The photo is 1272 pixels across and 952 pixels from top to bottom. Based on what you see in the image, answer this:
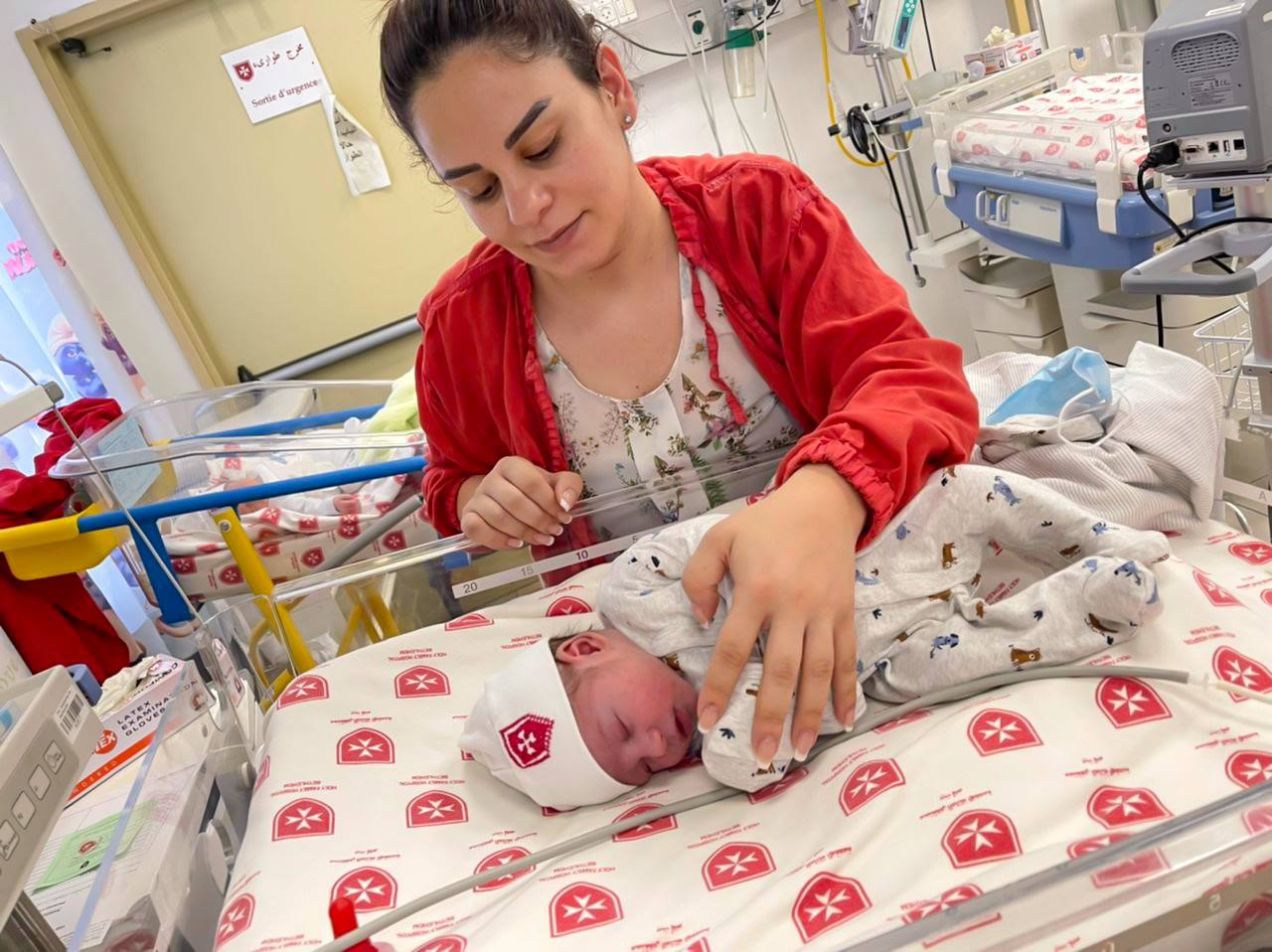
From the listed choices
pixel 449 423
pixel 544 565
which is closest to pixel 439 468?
pixel 449 423

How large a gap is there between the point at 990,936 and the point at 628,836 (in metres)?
0.42

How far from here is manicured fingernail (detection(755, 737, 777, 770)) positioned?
83cm

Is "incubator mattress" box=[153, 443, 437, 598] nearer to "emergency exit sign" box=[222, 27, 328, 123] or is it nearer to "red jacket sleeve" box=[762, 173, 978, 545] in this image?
"red jacket sleeve" box=[762, 173, 978, 545]

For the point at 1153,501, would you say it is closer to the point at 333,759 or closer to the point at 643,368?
the point at 643,368

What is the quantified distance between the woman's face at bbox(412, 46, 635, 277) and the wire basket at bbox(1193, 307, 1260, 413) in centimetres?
92

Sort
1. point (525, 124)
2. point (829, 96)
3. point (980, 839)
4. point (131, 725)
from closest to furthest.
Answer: point (980, 839)
point (525, 124)
point (131, 725)
point (829, 96)

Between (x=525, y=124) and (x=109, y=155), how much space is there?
10.0 feet

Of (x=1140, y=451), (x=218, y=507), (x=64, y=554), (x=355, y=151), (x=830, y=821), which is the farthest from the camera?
(x=355, y=151)

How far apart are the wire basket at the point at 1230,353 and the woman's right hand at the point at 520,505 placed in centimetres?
94

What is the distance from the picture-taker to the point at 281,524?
229 cm

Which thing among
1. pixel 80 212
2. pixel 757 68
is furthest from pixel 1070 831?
pixel 80 212

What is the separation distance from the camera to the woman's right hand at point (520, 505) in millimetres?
1204

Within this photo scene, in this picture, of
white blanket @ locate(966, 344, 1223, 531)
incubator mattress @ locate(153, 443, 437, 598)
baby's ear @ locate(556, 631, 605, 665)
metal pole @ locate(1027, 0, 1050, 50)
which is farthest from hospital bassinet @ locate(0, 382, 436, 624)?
metal pole @ locate(1027, 0, 1050, 50)

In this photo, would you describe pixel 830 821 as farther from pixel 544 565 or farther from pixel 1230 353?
pixel 1230 353
